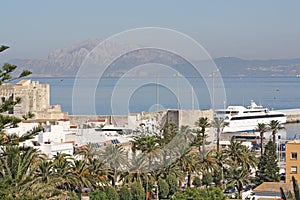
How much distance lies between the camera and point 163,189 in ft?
78.0

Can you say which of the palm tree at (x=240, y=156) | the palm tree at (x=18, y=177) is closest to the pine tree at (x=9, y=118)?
the palm tree at (x=18, y=177)

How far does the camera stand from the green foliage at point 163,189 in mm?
23750

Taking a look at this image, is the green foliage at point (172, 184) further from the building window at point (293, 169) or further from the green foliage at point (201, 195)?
the green foliage at point (201, 195)

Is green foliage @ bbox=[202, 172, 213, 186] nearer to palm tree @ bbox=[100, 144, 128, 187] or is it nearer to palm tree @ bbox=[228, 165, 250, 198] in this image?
palm tree @ bbox=[228, 165, 250, 198]

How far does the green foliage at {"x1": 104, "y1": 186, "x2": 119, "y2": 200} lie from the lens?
21875mm

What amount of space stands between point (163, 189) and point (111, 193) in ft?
8.23

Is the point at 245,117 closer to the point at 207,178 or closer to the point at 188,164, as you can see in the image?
the point at 207,178

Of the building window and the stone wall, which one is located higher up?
the stone wall

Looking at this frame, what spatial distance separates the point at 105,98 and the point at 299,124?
147 ft

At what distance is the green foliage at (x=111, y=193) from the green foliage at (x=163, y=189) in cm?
212

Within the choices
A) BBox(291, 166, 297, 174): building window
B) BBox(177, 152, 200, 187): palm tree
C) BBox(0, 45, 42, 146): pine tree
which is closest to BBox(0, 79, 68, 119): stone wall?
BBox(177, 152, 200, 187): palm tree

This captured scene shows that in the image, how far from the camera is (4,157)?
621 inches

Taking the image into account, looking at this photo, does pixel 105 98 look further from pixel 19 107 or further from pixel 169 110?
pixel 19 107

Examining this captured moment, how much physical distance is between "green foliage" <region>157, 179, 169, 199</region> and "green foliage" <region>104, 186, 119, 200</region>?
2124 millimetres
